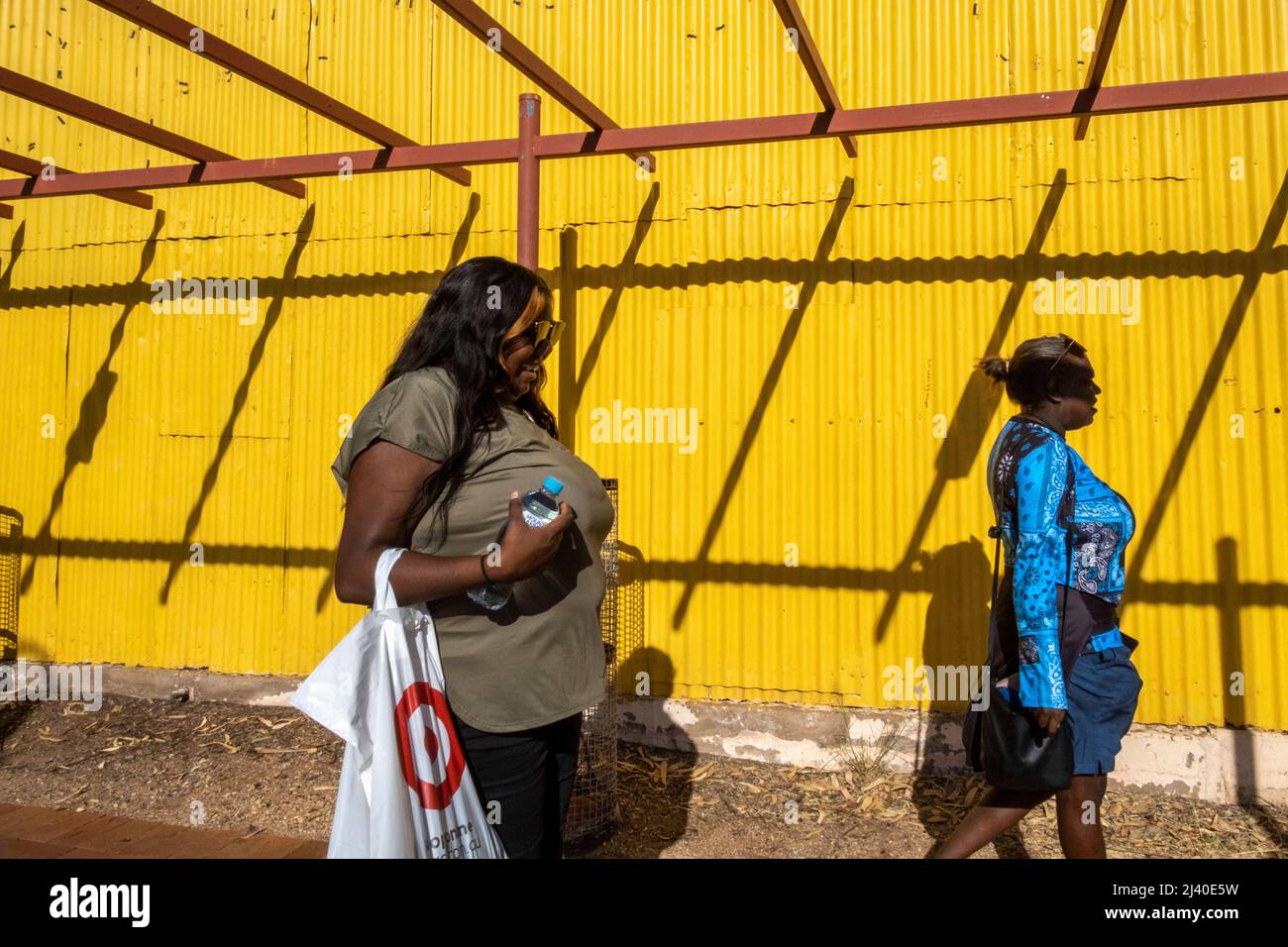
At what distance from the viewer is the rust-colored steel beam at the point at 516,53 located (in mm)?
4152

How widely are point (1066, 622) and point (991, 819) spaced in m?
0.73

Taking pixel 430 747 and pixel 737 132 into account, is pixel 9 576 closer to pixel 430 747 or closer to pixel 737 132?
pixel 737 132

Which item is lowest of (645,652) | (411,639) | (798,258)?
(645,652)

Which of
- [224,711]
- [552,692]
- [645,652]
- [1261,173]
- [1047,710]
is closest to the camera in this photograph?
[552,692]

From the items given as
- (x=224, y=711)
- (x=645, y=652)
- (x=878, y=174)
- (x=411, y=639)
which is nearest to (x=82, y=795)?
(x=224, y=711)

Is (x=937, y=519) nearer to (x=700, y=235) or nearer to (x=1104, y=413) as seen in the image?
(x=1104, y=413)

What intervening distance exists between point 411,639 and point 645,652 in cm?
392

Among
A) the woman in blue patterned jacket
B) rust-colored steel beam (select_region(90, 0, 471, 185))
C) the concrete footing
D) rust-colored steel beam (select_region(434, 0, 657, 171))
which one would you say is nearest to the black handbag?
the woman in blue patterned jacket

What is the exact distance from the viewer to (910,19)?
5484 millimetres

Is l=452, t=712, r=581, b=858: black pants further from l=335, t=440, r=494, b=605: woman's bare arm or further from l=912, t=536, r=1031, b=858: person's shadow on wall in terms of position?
l=912, t=536, r=1031, b=858: person's shadow on wall

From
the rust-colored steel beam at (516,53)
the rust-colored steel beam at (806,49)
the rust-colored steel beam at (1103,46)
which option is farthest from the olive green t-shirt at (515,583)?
the rust-colored steel beam at (1103,46)

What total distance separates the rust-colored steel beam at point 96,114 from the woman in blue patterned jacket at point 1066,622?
16.5 feet

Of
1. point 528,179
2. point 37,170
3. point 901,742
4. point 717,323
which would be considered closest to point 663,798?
point 901,742

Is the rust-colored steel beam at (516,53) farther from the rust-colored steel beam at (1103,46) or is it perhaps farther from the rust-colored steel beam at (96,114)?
the rust-colored steel beam at (1103,46)
